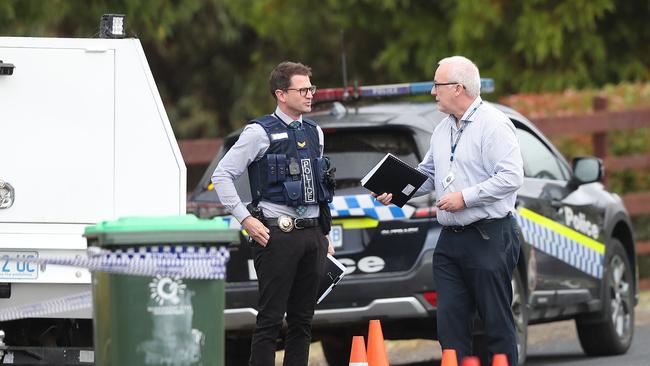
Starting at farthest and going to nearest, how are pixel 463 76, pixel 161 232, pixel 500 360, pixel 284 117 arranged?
pixel 284 117 → pixel 463 76 → pixel 500 360 → pixel 161 232

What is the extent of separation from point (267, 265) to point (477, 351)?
222 centimetres

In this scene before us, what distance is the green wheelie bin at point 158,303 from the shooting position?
22.7 ft

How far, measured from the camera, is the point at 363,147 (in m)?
10.2

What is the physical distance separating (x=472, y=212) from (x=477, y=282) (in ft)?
1.15

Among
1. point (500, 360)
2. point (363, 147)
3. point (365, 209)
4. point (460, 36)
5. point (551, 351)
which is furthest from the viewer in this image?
point (460, 36)

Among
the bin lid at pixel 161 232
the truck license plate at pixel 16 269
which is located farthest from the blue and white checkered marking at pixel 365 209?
the bin lid at pixel 161 232

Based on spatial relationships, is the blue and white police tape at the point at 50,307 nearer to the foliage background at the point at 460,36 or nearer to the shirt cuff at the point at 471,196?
the shirt cuff at the point at 471,196

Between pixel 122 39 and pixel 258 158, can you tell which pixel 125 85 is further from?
pixel 258 158

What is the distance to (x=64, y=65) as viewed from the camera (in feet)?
29.6

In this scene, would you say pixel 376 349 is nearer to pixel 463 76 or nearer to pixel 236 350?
pixel 463 76

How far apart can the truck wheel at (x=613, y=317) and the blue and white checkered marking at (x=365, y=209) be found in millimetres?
2391

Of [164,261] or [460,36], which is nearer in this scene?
[164,261]

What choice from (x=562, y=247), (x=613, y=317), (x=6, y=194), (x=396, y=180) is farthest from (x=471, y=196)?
(x=613, y=317)

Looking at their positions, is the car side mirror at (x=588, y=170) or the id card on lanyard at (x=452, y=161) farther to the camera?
the car side mirror at (x=588, y=170)
